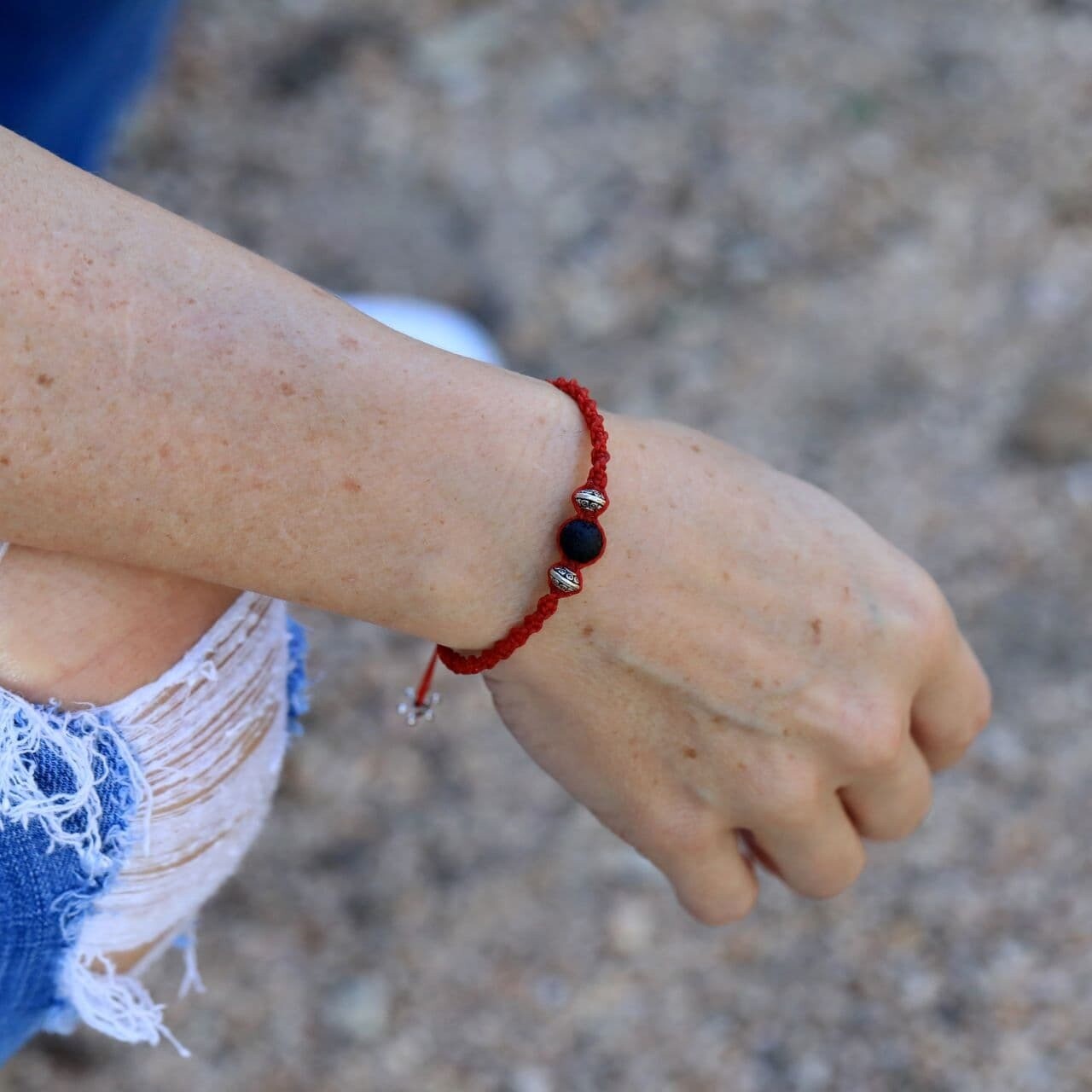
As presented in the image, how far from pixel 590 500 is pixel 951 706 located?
1.55 feet

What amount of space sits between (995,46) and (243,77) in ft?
5.74

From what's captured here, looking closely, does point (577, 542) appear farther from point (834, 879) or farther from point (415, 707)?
point (834, 879)

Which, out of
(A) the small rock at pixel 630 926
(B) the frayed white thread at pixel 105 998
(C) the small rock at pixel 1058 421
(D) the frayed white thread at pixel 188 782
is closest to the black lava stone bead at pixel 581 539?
(D) the frayed white thread at pixel 188 782

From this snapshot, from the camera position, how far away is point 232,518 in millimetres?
901

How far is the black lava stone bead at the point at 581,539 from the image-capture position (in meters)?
0.96

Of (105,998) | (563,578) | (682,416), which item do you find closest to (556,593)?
(563,578)

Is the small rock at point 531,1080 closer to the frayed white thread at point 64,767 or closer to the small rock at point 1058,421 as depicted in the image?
the frayed white thread at point 64,767

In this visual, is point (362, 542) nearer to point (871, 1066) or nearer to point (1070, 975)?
point (871, 1066)

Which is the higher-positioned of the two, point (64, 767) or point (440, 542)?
point (440, 542)

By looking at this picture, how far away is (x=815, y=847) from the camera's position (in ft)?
3.84

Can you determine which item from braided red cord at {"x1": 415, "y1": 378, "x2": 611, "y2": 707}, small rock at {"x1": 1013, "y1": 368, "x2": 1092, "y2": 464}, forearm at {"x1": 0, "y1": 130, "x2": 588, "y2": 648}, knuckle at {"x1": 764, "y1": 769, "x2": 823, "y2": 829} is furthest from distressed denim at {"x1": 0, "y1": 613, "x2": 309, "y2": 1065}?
small rock at {"x1": 1013, "y1": 368, "x2": 1092, "y2": 464}

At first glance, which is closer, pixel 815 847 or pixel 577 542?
pixel 577 542

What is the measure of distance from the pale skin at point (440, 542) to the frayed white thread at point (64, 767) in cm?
2

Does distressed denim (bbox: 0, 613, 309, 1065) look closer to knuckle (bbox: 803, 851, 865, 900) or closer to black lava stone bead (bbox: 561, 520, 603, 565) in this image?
black lava stone bead (bbox: 561, 520, 603, 565)
